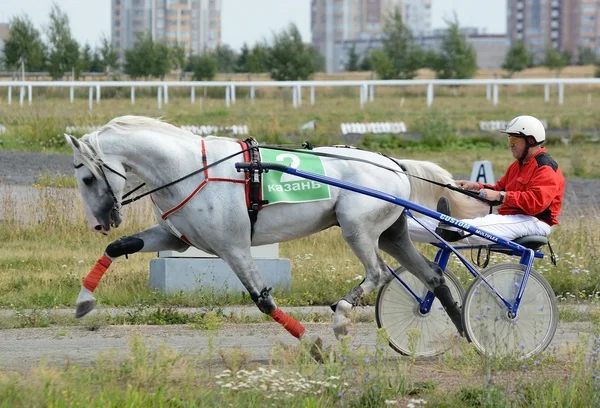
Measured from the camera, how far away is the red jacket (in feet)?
24.7

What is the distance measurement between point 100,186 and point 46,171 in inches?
422

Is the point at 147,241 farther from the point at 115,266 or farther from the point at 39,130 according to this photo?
the point at 39,130

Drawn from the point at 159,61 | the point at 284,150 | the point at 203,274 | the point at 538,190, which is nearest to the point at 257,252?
the point at 203,274

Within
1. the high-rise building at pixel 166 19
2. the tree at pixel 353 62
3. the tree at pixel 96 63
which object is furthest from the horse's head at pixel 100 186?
the high-rise building at pixel 166 19

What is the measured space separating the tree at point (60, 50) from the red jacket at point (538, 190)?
145 feet

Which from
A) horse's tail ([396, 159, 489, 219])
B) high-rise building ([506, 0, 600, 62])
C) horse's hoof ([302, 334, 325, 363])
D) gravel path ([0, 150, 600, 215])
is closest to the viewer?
horse's hoof ([302, 334, 325, 363])

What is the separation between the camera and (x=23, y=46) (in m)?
50.2

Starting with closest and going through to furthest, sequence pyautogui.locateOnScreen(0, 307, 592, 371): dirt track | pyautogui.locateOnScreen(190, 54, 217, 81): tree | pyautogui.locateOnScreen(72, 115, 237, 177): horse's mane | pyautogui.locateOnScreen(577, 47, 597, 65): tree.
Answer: pyautogui.locateOnScreen(72, 115, 237, 177): horse's mane, pyautogui.locateOnScreen(0, 307, 592, 371): dirt track, pyautogui.locateOnScreen(190, 54, 217, 81): tree, pyautogui.locateOnScreen(577, 47, 597, 65): tree

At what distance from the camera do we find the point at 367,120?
27391mm

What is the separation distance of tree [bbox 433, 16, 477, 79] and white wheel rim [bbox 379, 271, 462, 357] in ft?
155

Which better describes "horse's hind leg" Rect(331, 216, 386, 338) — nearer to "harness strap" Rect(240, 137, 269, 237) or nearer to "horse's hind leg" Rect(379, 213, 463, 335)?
"horse's hind leg" Rect(379, 213, 463, 335)

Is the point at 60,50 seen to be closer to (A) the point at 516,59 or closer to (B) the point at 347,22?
(A) the point at 516,59

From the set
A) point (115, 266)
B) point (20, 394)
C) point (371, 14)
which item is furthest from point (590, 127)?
point (371, 14)

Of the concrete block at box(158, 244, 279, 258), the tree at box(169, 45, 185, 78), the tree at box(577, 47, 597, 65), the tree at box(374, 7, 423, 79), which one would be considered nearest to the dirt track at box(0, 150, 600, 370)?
the concrete block at box(158, 244, 279, 258)
